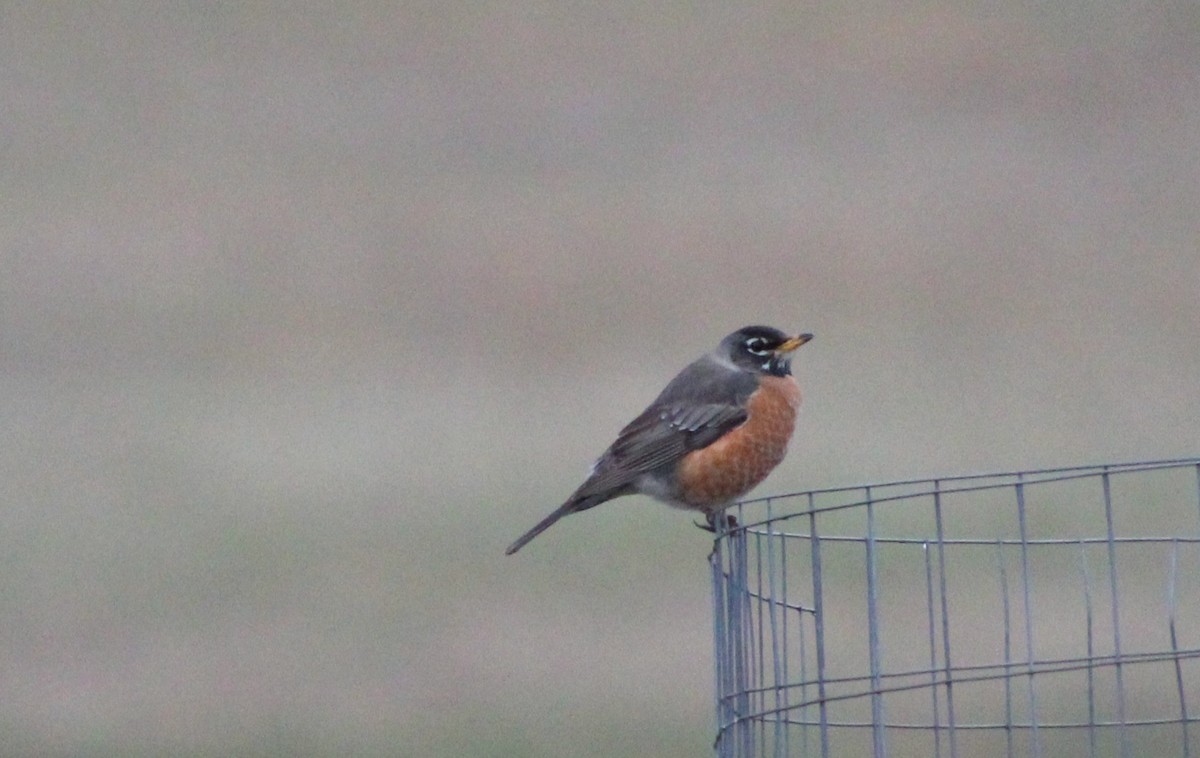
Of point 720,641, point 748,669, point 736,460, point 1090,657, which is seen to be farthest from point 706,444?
point 1090,657

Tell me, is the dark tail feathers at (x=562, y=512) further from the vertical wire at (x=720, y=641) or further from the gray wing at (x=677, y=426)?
the vertical wire at (x=720, y=641)

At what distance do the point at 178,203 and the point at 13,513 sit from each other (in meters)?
7.87

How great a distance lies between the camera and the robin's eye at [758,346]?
889 centimetres

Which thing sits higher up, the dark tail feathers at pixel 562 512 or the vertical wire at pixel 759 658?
the dark tail feathers at pixel 562 512

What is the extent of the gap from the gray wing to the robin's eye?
0.43ft

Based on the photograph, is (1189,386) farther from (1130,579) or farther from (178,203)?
(178,203)

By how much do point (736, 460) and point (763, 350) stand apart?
0.77 m

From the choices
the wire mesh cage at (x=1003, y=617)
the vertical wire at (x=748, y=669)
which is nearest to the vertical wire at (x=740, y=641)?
the vertical wire at (x=748, y=669)

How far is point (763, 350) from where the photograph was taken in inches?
350

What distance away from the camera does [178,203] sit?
71.5ft

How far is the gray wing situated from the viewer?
8391mm

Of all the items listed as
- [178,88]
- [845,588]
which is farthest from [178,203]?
[845,588]

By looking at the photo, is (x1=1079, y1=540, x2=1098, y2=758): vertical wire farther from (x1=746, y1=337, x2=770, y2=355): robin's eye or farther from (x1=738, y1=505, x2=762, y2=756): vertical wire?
(x1=746, y1=337, x2=770, y2=355): robin's eye

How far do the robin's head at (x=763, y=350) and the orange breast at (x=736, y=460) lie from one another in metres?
0.41
